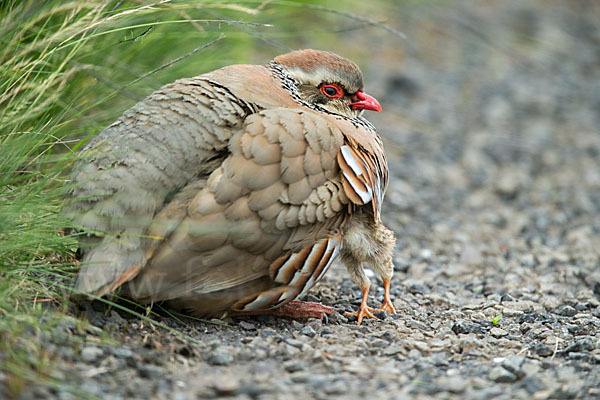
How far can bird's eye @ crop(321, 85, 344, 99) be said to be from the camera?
15.9 ft

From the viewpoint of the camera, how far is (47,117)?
4.52 metres

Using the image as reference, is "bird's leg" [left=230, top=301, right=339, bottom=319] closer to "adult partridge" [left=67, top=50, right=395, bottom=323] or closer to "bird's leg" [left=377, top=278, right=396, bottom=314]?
"adult partridge" [left=67, top=50, right=395, bottom=323]

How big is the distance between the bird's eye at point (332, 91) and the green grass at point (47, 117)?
659mm

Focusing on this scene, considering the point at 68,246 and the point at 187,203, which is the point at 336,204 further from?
the point at 68,246

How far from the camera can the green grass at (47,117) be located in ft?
10.6

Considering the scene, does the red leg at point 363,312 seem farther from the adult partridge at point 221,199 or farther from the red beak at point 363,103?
the red beak at point 363,103

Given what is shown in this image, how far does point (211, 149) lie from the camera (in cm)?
392

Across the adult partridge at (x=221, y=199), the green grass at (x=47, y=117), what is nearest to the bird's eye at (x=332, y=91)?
the adult partridge at (x=221, y=199)

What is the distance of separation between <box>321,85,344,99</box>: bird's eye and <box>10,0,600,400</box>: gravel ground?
131 centimetres

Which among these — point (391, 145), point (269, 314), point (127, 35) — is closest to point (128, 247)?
point (269, 314)

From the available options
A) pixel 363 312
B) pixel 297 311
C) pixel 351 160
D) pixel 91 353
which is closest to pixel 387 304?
pixel 363 312

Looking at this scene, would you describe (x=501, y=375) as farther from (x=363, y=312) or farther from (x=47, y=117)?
(x=47, y=117)

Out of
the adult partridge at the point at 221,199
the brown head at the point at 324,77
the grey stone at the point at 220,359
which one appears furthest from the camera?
the brown head at the point at 324,77

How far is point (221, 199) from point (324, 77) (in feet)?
4.77
